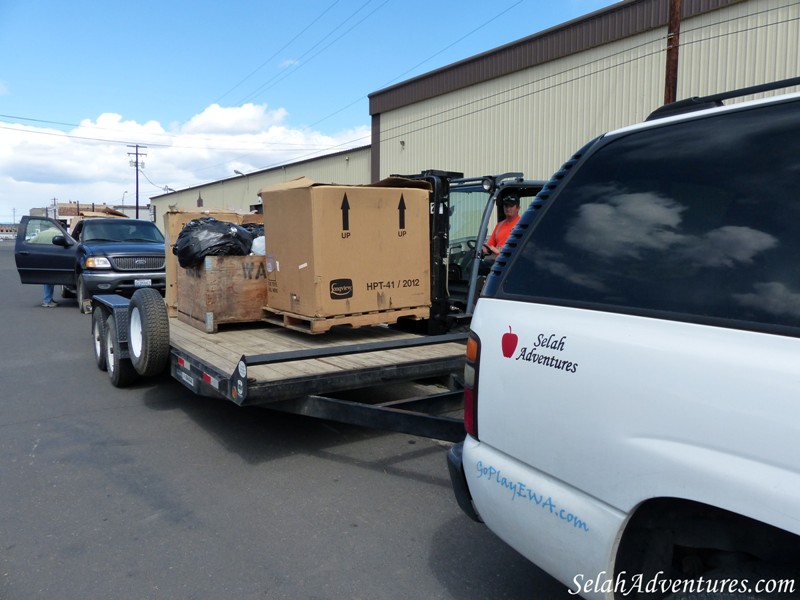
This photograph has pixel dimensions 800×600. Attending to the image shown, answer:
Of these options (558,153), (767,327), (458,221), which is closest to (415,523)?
(767,327)

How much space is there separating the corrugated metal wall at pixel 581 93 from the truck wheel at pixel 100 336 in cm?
1276

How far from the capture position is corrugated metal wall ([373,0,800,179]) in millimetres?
13023

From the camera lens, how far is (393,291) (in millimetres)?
5805

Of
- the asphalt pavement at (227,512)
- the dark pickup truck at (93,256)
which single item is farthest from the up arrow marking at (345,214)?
the dark pickup truck at (93,256)

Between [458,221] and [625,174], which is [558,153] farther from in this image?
[625,174]

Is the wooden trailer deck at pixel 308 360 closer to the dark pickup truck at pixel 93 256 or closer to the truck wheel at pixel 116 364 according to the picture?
the truck wheel at pixel 116 364

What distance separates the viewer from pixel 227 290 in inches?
245

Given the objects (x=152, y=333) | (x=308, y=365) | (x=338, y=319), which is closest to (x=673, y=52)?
(x=338, y=319)

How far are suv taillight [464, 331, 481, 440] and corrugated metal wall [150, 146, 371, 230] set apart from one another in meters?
10.9

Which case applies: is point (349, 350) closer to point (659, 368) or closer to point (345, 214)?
point (345, 214)

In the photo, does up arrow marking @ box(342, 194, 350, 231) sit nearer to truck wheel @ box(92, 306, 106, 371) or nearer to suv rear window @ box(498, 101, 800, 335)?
suv rear window @ box(498, 101, 800, 335)

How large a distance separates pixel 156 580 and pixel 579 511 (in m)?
2.32

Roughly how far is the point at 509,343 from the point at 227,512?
2512 millimetres

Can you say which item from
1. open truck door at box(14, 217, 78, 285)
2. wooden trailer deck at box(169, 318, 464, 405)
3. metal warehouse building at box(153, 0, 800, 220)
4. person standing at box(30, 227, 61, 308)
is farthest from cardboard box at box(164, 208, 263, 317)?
metal warehouse building at box(153, 0, 800, 220)
